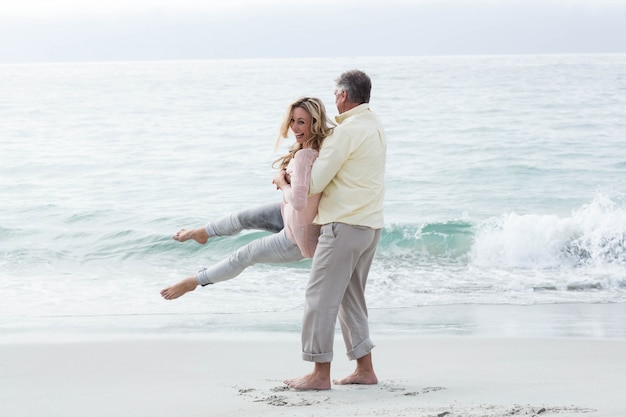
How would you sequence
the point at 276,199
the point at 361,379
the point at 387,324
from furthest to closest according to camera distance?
the point at 276,199, the point at 387,324, the point at 361,379

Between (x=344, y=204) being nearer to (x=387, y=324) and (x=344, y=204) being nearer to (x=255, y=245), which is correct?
(x=255, y=245)

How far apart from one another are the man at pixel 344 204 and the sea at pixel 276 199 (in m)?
2.24

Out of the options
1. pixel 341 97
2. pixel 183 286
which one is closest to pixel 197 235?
pixel 183 286

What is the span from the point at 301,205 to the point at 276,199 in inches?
477

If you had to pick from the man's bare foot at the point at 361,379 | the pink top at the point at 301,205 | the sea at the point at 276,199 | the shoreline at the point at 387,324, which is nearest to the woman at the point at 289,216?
the pink top at the point at 301,205

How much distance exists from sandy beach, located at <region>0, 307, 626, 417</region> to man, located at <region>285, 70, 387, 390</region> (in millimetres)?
409

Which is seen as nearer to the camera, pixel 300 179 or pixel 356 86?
pixel 300 179

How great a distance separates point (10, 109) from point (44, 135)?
24.1 ft

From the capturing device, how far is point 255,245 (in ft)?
14.7

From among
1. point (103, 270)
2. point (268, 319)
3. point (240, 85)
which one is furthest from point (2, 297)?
point (240, 85)

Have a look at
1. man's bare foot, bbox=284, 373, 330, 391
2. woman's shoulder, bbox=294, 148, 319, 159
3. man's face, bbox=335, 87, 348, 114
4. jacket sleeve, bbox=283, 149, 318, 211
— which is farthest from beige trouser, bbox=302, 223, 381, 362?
man's face, bbox=335, 87, 348, 114

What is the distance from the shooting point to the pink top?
159 inches

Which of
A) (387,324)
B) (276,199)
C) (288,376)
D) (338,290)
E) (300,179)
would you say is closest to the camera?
(300,179)

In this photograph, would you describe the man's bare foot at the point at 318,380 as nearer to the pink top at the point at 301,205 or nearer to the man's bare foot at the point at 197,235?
the pink top at the point at 301,205
